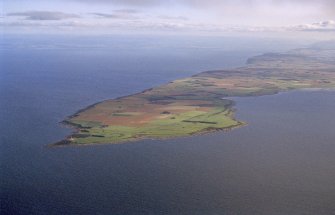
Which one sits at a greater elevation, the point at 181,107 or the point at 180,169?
the point at 181,107

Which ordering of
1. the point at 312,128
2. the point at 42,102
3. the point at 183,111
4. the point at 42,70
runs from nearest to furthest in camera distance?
1. the point at 312,128
2. the point at 183,111
3. the point at 42,102
4. the point at 42,70

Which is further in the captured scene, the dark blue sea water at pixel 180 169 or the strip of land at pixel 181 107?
the strip of land at pixel 181 107

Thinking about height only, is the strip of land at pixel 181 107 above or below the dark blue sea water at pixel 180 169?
above

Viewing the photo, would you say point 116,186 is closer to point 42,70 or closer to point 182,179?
point 182,179

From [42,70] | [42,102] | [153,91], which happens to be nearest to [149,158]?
[42,102]

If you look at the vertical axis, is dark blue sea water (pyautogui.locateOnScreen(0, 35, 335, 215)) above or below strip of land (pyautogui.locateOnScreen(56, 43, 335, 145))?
below

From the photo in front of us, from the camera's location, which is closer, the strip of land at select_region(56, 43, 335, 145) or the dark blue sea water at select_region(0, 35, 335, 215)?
the dark blue sea water at select_region(0, 35, 335, 215)

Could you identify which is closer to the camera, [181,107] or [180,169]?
[180,169]

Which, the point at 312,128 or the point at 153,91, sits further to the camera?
the point at 153,91
